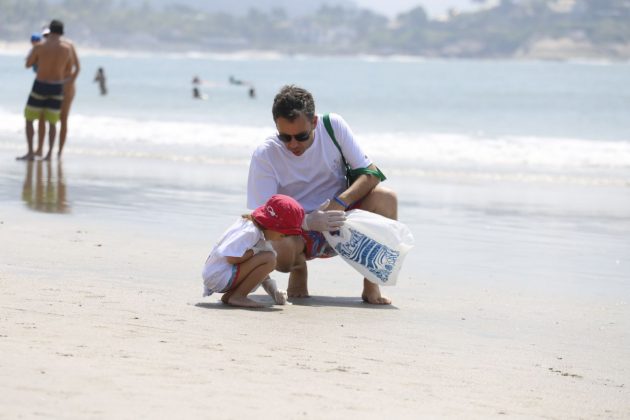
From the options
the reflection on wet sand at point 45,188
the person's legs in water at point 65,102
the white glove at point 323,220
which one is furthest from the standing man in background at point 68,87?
the white glove at point 323,220

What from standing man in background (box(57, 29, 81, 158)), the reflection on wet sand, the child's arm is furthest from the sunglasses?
standing man in background (box(57, 29, 81, 158))

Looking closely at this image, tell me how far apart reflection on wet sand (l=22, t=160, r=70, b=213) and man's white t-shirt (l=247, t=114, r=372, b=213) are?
3207mm

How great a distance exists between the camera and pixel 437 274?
21.5 feet

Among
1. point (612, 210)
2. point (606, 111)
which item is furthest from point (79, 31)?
point (612, 210)

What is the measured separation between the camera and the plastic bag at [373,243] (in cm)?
536

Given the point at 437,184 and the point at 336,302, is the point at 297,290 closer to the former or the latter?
the point at 336,302

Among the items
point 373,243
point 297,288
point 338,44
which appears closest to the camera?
point 373,243

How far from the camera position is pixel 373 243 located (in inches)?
211

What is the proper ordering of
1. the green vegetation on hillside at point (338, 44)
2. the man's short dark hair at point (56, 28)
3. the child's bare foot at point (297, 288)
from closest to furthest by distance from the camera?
the child's bare foot at point (297, 288)
the man's short dark hair at point (56, 28)
the green vegetation on hillside at point (338, 44)

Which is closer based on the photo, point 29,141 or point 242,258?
point 242,258

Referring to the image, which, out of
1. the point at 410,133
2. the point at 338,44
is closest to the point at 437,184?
the point at 410,133

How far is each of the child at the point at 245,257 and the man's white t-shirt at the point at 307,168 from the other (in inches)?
9.7

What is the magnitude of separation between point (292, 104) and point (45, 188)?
510 centimetres

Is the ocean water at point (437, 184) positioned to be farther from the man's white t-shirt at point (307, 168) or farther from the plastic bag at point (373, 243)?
the man's white t-shirt at point (307, 168)
